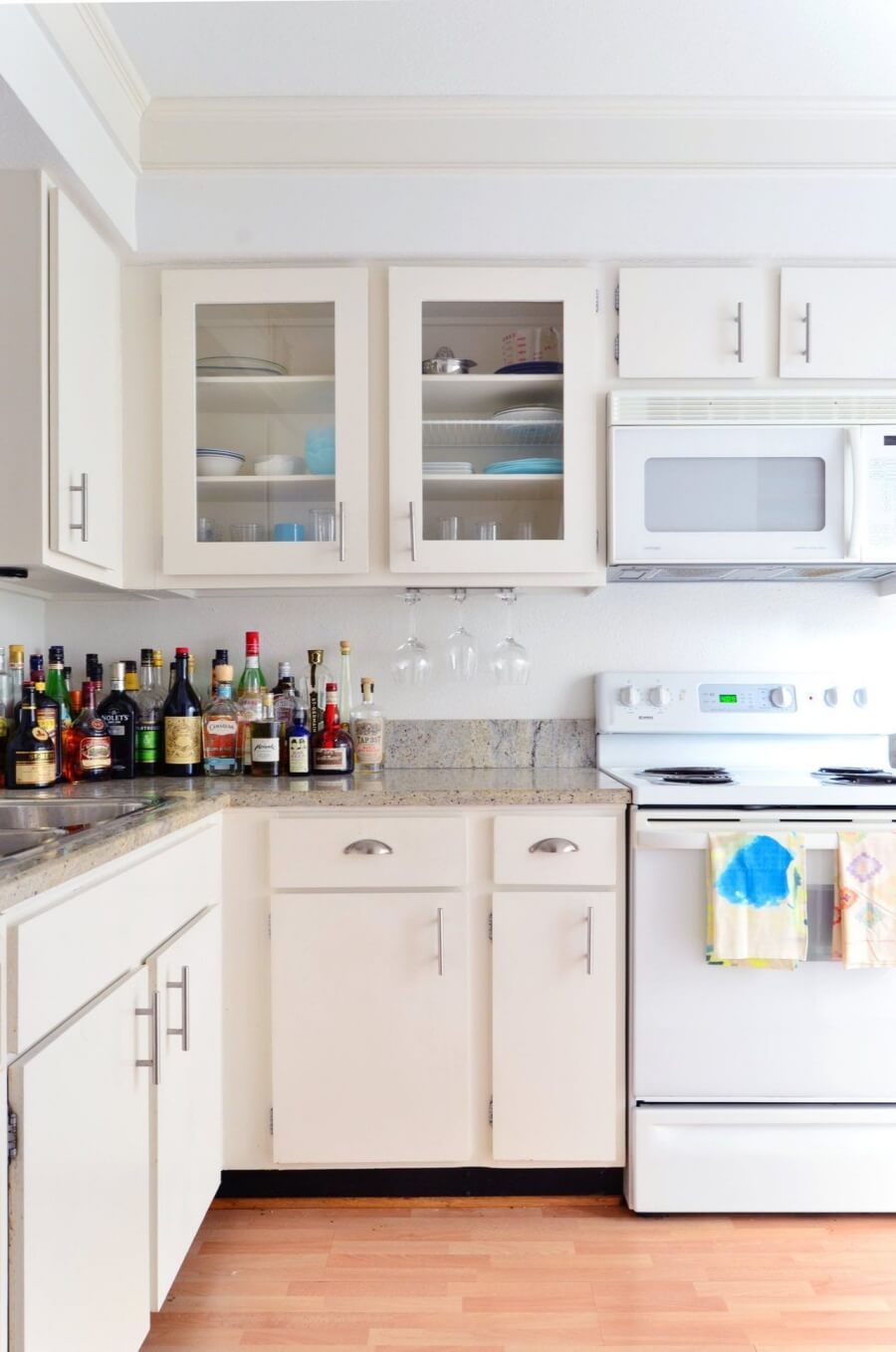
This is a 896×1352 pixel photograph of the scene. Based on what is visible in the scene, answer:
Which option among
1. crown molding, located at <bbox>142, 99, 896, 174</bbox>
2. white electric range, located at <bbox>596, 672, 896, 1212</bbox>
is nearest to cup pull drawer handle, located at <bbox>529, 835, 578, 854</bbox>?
white electric range, located at <bbox>596, 672, 896, 1212</bbox>

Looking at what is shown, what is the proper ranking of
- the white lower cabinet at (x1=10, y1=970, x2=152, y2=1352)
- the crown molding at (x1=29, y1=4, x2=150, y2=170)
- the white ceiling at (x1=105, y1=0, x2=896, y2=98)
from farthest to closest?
the white ceiling at (x1=105, y1=0, x2=896, y2=98), the crown molding at (x1=29, y1=4, x2=150, y2=170), the white lower cabinet at (x1=10, y1=970, x2=152, y2=1352)

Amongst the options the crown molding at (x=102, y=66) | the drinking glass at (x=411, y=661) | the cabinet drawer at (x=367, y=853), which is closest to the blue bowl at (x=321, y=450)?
the drinking glass at (x=411, y=661)

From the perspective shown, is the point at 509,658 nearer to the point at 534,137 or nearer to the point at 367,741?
the point at 367,741

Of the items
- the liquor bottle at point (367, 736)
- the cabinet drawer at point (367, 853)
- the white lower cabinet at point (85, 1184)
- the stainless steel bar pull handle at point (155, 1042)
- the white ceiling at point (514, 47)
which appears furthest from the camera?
the liquor bottle at point (367, 736)

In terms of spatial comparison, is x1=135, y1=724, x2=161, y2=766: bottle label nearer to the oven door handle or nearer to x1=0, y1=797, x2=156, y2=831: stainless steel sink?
x1=0, y1=797, x2=156, y2=831: stainless steel sink

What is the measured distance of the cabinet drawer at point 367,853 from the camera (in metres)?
1.96

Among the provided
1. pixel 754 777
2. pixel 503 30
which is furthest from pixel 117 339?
pixel 754 777

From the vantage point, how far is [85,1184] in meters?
1.18

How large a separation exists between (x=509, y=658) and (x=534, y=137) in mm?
1213

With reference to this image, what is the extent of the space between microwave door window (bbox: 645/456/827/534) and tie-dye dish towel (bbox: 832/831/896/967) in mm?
734

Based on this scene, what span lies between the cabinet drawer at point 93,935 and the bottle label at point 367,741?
69 cm

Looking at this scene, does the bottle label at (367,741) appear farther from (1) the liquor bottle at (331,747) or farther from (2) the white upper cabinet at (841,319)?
(2) the white upper cabinet at (841,319)

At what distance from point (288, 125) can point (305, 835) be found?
158cm

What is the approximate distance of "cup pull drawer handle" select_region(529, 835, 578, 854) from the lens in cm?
196
